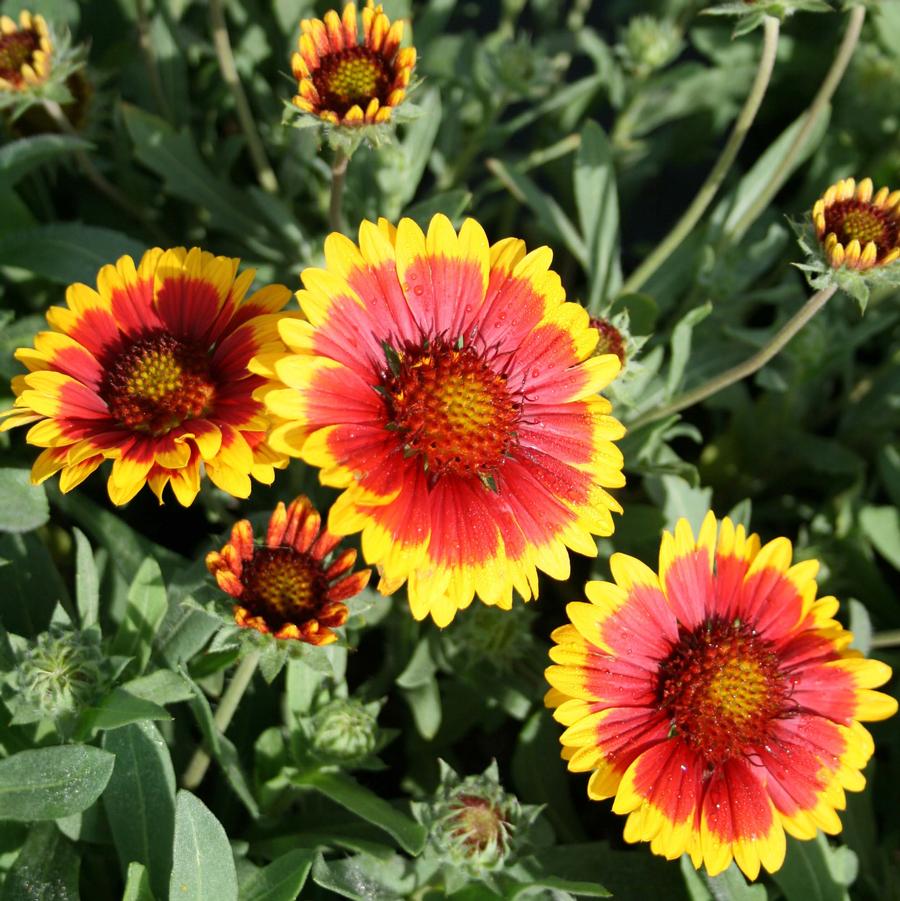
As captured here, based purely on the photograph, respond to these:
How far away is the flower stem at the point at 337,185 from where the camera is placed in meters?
1.64

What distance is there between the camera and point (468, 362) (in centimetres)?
151

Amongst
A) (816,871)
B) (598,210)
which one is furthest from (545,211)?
(816,871)

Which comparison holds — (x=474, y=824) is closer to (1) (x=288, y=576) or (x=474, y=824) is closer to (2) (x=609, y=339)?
(1) (x=288, y=576)

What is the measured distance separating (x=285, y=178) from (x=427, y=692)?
50.4 inches

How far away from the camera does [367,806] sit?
148 cm

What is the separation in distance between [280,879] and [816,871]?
876 millimetres

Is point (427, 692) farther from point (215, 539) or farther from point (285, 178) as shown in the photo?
point (285, 178)

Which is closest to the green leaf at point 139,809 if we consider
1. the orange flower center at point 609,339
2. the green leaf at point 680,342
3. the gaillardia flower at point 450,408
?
the gaillardia flower at point 450,408

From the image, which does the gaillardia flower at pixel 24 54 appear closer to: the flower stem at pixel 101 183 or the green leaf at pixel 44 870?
the flower stem at pixel 101 183

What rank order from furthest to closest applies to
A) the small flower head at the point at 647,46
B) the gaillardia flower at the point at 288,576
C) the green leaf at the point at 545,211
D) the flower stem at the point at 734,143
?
the small flower head at the point at 647,46
the green leaf at the point at 545,211
the flower stem at the point at 734,143
the gaillardia flower at the point at 288,576

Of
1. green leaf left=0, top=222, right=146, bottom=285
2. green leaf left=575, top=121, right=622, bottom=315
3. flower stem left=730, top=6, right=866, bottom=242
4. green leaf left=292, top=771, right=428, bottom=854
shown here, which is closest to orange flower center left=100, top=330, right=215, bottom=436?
green leaf left=0, top=222, right=146, bottom=285

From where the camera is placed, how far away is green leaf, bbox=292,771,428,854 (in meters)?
1.44

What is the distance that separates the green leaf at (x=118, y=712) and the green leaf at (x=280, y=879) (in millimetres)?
282

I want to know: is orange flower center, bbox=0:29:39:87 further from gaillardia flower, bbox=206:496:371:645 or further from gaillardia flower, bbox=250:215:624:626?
gaillardia flower, bbox=206:496:371:645
